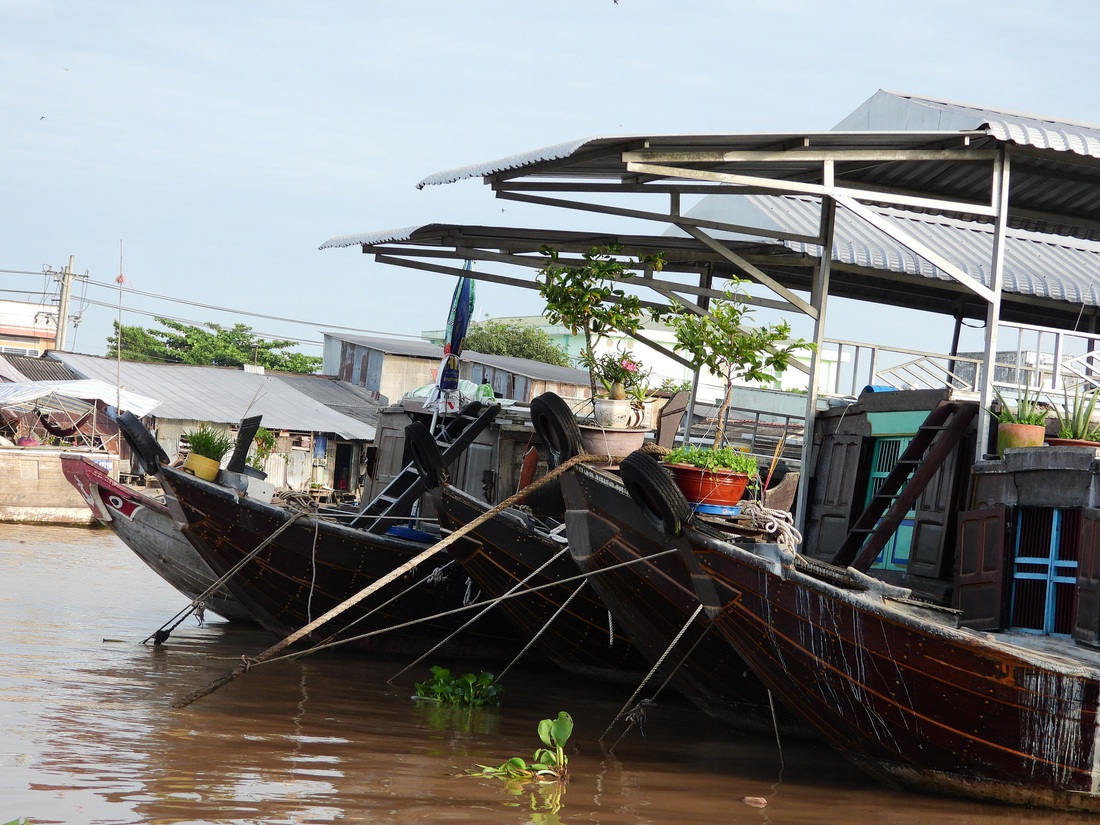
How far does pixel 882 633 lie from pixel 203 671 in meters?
5.88

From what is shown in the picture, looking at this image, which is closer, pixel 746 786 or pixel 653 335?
pixel 746 786

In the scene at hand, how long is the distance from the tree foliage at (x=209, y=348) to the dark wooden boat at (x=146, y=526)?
29.8 m

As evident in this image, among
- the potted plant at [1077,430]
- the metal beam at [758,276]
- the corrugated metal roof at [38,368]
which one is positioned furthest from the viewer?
the corrugated metal roof at [38,368]

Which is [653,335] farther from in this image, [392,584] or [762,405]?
[392,584]

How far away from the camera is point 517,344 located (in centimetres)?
3891

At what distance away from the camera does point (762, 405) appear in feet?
49.3

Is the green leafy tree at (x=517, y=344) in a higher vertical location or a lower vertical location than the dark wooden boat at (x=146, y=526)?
higher

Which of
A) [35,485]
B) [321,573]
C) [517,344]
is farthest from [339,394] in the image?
[321,573]

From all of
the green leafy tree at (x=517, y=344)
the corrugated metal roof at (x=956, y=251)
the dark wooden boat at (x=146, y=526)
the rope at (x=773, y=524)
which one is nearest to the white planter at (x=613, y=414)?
the rope at (x=773, y=524)

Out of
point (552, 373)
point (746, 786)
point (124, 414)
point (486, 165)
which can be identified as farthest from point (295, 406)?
point (746, 786)

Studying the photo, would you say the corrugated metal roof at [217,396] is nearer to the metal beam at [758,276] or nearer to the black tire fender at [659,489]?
the metal beam at [758,276]

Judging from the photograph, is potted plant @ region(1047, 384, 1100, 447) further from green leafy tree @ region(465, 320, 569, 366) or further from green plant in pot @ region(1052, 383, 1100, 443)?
green leafy tree @ region(465, 320, 569, 366)

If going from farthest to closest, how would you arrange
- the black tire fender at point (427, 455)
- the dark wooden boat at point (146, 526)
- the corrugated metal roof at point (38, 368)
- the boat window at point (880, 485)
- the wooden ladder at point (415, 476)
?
the corrugated metal roof at point (38, 368) < the dark wooden boat at point (146, 526) < the wooden ladder at point (415, 476) < the black tire fender at point (427, 455) < the boat window at point (880, 485)

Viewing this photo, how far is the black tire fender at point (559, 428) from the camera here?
6.93 m
